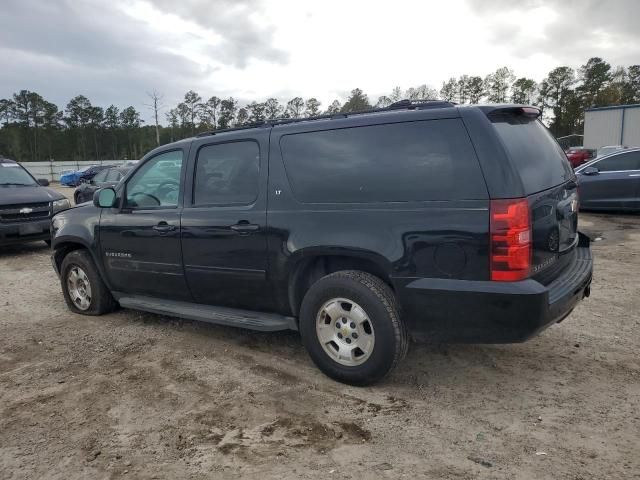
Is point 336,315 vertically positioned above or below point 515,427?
above

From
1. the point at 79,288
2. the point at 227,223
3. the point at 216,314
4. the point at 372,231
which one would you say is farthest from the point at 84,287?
the point at 372,231

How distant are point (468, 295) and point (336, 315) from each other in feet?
3.09

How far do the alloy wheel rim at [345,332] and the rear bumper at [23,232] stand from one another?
7.58 metres

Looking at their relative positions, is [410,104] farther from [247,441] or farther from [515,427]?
[247,441]

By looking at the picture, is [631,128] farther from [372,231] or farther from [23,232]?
[372,231]

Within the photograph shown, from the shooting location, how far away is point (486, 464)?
2.58m

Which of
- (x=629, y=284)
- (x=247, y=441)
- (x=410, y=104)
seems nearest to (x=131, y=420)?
(x=247, y=441)

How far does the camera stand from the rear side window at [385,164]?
9.88ft

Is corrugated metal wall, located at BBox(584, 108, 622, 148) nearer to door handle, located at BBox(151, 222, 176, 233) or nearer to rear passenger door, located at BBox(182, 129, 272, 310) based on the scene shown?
rear passenger door, located at BBox(182, 129, 272, 310)

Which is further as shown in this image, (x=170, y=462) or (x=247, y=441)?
(x=247, y=441)

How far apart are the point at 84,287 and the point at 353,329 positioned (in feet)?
11.4

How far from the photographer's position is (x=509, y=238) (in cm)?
286

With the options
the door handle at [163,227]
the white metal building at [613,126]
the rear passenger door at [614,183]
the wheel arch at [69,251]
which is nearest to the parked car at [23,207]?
the wheel arch at [69,251]

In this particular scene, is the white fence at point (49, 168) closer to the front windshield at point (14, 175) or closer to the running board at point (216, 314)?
the front windshield at point (14, 175)
